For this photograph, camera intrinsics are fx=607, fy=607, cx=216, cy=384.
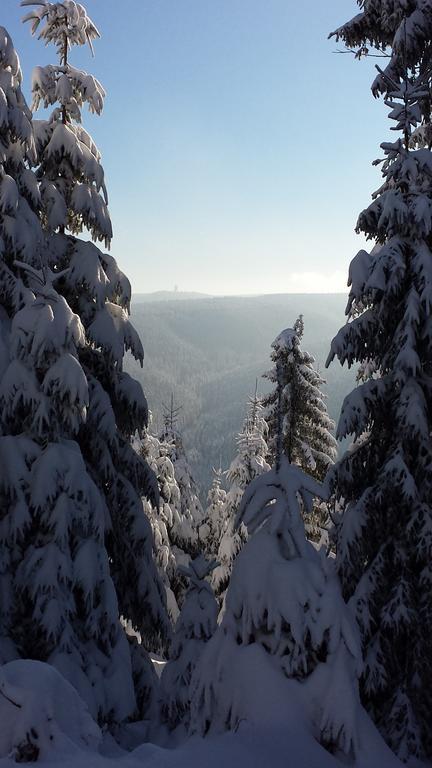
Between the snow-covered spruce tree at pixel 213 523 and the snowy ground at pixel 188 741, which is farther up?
the snowy ground at pixel 188 741

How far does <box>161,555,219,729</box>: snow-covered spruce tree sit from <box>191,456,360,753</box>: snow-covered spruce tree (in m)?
6.16

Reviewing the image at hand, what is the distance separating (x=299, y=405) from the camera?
22016mm

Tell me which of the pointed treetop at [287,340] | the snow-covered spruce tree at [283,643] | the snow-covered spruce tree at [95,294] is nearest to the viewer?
the snow-covered spruce tree at [283,643]

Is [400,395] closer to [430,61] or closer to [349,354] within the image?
[349,354]

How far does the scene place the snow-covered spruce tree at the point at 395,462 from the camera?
911 centimetres

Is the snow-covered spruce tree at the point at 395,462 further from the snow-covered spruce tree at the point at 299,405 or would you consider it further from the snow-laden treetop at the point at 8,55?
the snow-covered spruce tree at the point at 299,405

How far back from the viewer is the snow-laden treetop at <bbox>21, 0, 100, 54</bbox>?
490 inches

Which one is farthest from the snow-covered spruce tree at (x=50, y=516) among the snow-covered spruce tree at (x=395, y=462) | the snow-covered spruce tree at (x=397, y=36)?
the snow-covered spruce tree at (x=397, y=36)

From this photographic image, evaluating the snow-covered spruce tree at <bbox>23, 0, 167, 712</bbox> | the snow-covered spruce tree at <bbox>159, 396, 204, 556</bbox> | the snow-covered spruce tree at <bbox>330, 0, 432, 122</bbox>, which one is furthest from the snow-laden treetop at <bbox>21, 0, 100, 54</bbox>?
the snow-covered spruce tree at <bbox>159, 396, 204, 556</bbox>

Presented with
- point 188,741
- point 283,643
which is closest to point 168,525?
point 283,643

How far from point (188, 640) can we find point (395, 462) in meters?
6.27

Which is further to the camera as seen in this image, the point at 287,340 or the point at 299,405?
the point at 299,405

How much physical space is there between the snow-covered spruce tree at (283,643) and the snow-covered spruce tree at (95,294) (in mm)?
5732

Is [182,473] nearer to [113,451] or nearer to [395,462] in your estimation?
[113,451]
